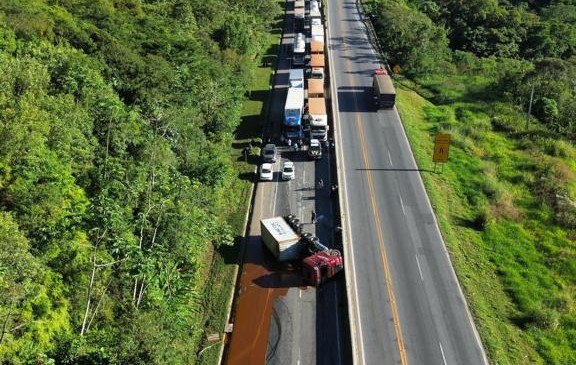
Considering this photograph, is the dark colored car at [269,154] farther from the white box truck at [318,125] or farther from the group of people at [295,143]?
the white box truck at [318,125]

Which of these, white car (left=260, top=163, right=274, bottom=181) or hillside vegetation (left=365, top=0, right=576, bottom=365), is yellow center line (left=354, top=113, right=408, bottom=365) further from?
white car (left=260, top=163, right=274, bottom=181)

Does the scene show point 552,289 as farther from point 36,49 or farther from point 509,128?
point 36,49

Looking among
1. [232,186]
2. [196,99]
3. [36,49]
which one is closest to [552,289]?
[232,186]

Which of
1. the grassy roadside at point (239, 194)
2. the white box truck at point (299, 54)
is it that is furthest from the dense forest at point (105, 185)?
the white box truck at point (299, 54)

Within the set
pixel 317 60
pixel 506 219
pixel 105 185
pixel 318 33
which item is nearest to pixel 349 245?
pixel 506 219

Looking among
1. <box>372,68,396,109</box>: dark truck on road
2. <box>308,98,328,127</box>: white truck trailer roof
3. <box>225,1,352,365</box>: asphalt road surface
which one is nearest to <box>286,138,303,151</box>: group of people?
<box>308,98,328,127</box>: white truck trailer roof

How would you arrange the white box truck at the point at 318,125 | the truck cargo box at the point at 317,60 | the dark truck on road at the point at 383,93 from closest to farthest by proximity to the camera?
the white box truck at the point at 318,125
the dark truck on road at the point at 383,93
the truck cargo box at the point at 317,60

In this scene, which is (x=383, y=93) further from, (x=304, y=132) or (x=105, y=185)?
(x=105, y=185)
